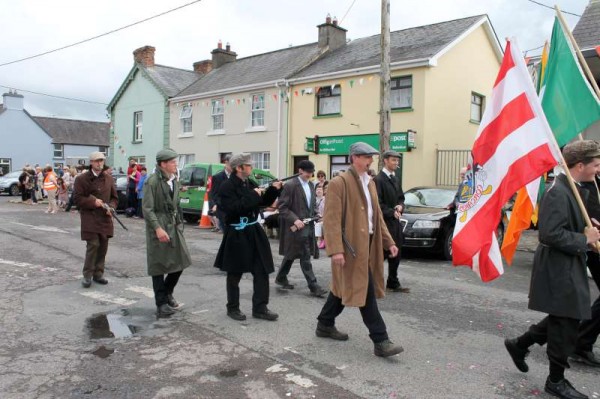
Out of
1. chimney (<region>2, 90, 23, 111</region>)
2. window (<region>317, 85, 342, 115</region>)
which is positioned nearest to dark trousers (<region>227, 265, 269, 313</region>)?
window (<region>317, 85, 342, 115</region>)

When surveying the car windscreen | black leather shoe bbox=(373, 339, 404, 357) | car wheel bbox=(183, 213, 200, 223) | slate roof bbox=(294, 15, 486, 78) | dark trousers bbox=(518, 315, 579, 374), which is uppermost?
slate roof bbox=(294, 15, 486, 78)

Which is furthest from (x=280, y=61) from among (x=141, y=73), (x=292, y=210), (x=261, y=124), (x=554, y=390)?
(x=554, y=390)

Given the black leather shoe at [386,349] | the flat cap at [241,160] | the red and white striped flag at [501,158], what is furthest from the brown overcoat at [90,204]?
the red and white striped flag at [501,158]

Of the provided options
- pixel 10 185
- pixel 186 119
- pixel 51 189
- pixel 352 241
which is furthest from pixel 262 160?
pixel 352 241

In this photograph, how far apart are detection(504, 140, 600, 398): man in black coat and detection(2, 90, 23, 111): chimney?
54.8 meters

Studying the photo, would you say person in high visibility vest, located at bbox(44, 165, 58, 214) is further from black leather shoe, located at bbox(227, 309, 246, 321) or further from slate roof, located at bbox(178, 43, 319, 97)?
black leather shoe, located at bbox(227, 309, 246, 321)

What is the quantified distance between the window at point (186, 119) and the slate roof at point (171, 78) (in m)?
1.43

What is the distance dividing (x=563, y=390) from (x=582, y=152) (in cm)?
177

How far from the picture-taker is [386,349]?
4578 mm

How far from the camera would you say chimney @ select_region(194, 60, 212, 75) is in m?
29.9

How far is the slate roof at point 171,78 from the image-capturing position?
27553 millimetres

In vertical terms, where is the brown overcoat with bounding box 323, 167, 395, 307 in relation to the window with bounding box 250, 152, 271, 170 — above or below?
below

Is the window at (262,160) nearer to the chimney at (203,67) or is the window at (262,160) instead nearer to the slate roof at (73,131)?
the chimney at (203,67)

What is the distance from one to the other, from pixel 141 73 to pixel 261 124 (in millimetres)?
9859
